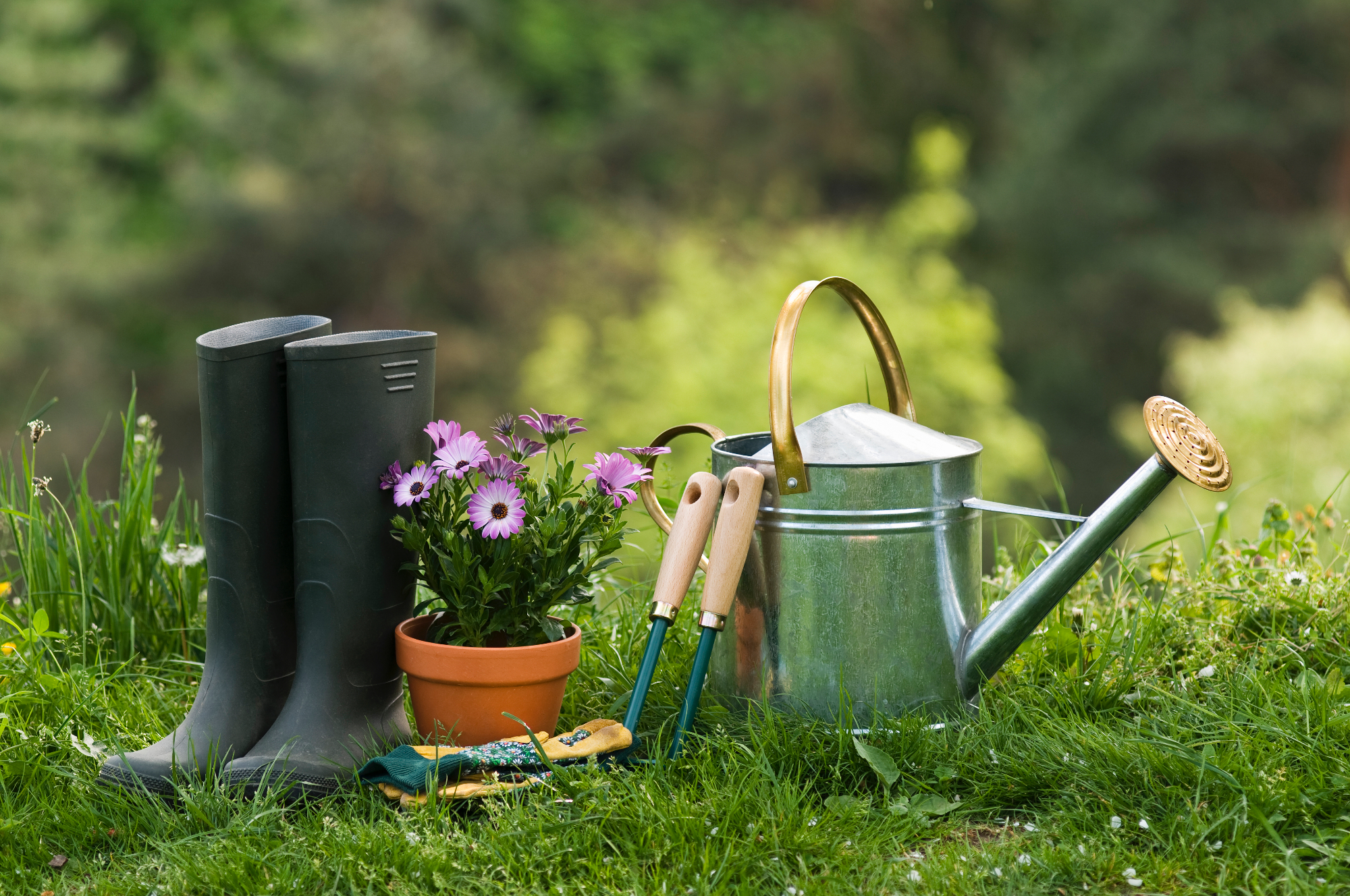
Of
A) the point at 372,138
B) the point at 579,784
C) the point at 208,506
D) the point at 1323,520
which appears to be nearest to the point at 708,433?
the point at 579,784

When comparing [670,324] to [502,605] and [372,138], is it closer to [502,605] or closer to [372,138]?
[372,138]

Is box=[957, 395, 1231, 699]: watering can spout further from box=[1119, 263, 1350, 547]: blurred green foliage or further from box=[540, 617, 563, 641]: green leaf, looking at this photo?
box=[1119, 263, 1350, 547]: blurred green foliage

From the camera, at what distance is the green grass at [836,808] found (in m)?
1.48

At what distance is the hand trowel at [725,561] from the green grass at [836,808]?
13cm

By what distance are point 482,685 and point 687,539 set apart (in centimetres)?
37

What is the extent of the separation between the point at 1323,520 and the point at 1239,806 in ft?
3.89

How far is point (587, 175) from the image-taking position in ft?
46.5

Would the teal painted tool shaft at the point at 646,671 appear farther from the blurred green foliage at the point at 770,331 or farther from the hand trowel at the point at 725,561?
the blurred green foliage at the point at 770,331

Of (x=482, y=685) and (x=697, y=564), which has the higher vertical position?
(x=697, y=564)

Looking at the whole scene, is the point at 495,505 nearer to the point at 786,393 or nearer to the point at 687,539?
the point at 687,539

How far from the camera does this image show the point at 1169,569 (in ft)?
7.95

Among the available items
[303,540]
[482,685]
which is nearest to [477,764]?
[482,685]

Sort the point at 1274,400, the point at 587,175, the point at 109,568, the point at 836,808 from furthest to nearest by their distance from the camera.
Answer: the point at 587,175
the point at 1274,400
the point at 109,568
the point at 836,808

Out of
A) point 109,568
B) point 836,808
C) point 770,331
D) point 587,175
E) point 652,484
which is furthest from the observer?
point 587,175
